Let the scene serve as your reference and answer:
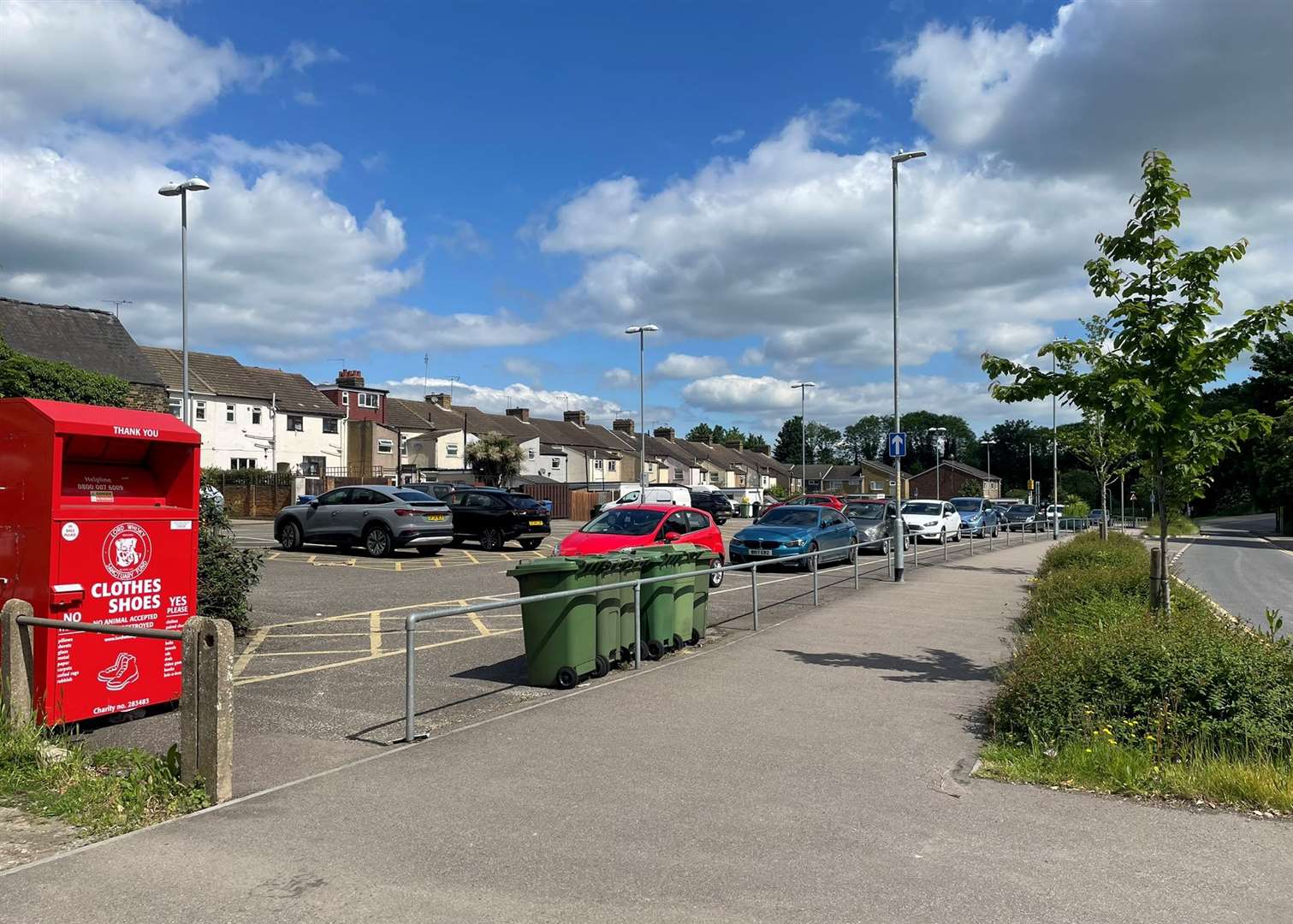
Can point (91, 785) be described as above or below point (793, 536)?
below

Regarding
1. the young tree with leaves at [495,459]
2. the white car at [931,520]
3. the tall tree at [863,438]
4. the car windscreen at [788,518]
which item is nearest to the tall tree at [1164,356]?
the car windscreen at [788,518]

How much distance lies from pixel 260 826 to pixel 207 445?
1856 inches

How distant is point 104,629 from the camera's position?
5641 millimetres

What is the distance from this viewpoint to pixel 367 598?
1413 cm

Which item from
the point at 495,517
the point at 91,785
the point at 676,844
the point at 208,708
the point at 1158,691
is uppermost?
the point at 495,517

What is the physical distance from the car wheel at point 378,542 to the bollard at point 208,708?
53.0ft

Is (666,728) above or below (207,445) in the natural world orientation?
below

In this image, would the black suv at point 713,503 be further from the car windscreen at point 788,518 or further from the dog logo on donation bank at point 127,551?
the dog logo on donation bank at point 127,551

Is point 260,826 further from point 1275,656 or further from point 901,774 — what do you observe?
point 1275,656

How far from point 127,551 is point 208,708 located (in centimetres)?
232

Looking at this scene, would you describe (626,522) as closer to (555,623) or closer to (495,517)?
(495,517)

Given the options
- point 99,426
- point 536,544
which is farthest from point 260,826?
point 536,544

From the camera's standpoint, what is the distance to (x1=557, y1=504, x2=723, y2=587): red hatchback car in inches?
632

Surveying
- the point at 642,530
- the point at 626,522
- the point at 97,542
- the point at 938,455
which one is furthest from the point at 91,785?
the point at 938,455
